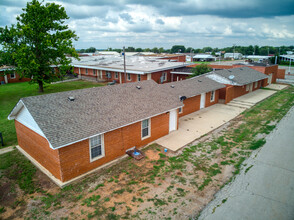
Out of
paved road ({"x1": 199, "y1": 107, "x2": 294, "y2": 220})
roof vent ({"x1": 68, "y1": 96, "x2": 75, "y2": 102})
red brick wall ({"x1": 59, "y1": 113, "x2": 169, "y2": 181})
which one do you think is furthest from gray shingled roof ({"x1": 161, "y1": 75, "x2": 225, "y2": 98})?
roof vent ({"x1": 68, "y1": 96, "x2": 75, "y2": 102})

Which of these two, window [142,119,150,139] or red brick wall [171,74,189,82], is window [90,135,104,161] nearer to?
window [142,119,150,139]

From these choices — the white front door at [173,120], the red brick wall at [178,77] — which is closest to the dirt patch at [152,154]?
the white front door at [173,120]

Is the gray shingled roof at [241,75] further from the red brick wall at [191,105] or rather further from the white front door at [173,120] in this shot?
the white front door at [173,120]

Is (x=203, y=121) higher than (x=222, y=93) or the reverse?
the reverse

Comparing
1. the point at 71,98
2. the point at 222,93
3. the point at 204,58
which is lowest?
the point at 222,93

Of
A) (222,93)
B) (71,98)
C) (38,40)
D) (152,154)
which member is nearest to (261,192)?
(152,154)

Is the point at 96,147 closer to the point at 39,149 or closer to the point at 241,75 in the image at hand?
the point at 39,149
